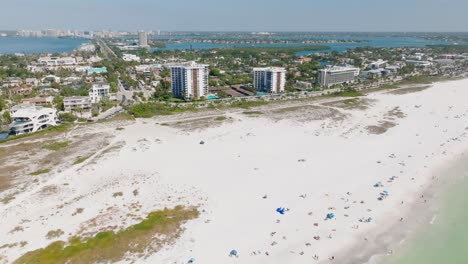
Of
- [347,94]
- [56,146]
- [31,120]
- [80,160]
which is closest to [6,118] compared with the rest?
[31,120]

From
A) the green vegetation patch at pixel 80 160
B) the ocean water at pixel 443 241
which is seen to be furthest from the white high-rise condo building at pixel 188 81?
the ocean water at pixel 443 241

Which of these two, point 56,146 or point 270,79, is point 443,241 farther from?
point 270,79

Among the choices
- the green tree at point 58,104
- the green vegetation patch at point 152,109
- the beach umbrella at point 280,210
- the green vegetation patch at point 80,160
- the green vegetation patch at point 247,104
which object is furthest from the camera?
the green vegetation patch at point 247,104

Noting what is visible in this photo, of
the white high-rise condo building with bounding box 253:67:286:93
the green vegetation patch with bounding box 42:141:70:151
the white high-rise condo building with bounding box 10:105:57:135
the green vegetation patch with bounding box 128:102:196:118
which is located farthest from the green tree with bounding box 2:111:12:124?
the white high-rise condo building with bounding box 253:67:286:93

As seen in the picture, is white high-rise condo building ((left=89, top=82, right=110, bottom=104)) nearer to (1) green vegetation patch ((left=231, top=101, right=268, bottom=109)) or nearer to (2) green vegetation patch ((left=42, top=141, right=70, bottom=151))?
(2) green vegetation patch ((left=42, top=141, right=70, bottom=151))

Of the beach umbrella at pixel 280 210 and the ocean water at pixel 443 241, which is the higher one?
Answer: the beach umbrella at pixel 280 210

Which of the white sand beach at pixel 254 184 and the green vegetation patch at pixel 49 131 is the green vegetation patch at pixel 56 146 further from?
the white sand beach at pixel 254 184
